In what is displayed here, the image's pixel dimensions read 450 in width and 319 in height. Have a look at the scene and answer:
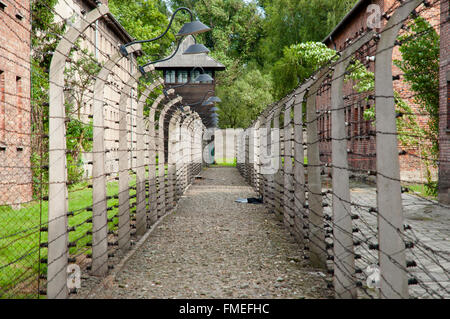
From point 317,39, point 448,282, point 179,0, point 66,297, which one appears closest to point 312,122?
point 448,282

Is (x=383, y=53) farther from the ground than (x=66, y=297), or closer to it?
farther from the ground

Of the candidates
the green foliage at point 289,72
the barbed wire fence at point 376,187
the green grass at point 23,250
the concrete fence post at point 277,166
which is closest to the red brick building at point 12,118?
the green grass at point 23,250

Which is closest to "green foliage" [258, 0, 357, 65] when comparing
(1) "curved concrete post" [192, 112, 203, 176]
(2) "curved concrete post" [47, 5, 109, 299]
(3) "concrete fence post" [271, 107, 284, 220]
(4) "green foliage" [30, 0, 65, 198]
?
(1) "curved concrete post" [192, 112, 203, 176]

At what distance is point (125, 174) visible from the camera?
7836 millimetres

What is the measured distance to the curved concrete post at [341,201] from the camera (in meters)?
4.95

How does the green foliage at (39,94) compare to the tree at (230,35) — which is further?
the tree at (230,35)

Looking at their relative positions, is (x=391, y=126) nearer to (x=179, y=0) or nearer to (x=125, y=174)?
(x=125, y=174)

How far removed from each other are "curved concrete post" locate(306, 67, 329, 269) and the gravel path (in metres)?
0.21

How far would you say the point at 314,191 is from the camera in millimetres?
6488

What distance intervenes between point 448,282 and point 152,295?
2900mm

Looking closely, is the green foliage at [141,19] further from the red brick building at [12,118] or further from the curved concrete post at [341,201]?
the curved concrete post at [341,201]

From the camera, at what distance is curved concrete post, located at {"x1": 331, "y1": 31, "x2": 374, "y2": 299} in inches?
195

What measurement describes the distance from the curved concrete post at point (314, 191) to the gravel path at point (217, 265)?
212 mm
